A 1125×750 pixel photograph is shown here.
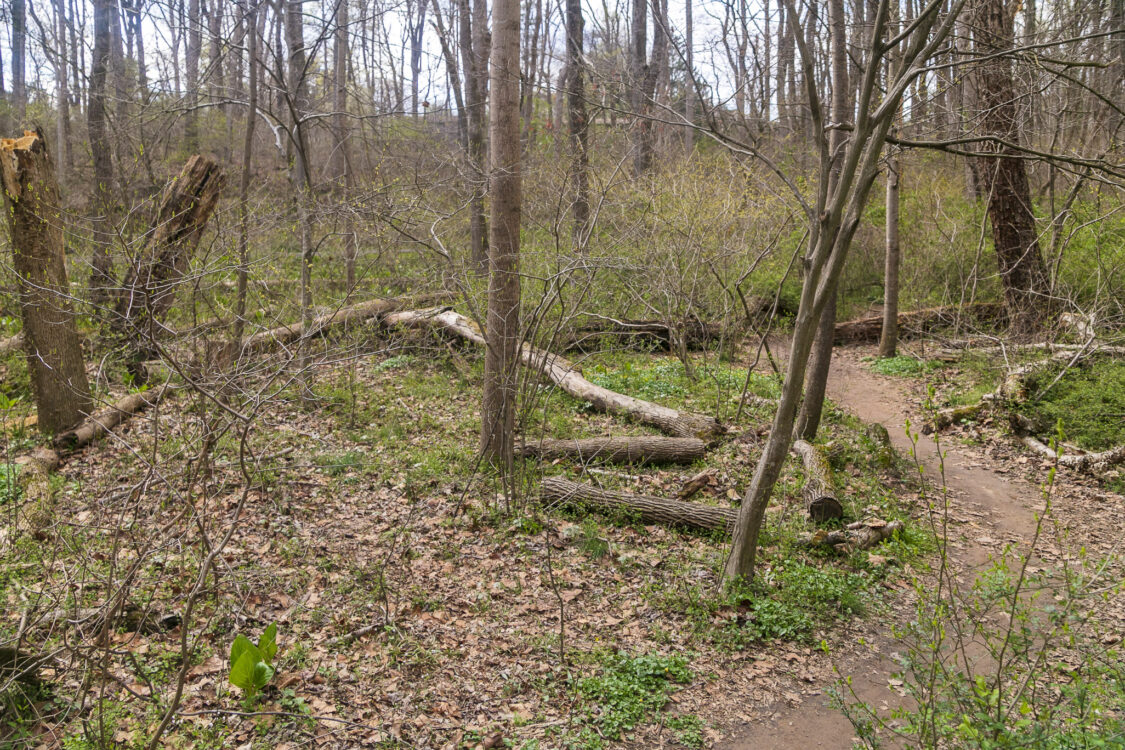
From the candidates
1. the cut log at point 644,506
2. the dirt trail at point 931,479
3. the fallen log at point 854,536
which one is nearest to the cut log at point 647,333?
the dirt trail at point 931,479

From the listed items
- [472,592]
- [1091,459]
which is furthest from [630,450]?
[1091,459]

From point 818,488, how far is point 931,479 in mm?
1831

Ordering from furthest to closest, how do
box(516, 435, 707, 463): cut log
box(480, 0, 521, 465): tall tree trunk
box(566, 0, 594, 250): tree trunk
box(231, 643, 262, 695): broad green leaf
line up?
box(566, 0, 594, 250): tree trunk → box(516, 435, 707, 463): cut log → box(480, 0, 521, 465): tall tree trunk → box(231, 643, 262, 695): broad green leaf

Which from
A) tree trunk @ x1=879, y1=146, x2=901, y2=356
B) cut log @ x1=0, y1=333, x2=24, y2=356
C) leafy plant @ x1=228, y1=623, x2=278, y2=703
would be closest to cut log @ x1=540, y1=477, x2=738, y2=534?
leafy plant @ x1=228, y1=623, x2=278, y2=703

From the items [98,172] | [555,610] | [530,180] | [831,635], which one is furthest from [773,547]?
[98,172]

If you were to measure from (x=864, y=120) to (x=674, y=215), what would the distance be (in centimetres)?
707

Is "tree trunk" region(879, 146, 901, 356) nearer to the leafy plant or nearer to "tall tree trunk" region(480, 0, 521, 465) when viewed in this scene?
"tall tree trunk" region(480, 0, 521, 465)

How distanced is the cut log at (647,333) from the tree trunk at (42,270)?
20.7 ft

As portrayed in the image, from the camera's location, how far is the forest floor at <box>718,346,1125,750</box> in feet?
12.4

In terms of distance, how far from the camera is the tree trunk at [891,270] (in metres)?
10.5

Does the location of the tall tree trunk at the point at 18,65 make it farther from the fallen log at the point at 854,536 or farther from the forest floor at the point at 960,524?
the fallen log at the point at 854,536

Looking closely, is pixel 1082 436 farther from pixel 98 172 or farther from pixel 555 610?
pixel 98 172

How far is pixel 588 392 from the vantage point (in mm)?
8766

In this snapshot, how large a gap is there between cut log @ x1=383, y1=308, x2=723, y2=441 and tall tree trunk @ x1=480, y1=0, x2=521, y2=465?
28 centimetres
